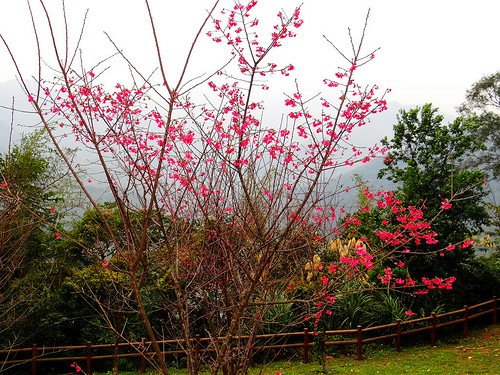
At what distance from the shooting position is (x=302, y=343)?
359 inches

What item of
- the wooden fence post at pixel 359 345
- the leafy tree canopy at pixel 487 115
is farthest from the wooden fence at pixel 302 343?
the leafy tree canopy at pixel 487 115

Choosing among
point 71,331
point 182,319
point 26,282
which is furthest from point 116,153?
point 71,331

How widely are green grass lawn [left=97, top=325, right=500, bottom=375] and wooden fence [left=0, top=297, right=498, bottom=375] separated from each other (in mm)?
247

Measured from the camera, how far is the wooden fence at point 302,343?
8.30 m

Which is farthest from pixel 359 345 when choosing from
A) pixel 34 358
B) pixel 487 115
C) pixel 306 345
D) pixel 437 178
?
pixel 487 115

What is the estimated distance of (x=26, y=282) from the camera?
27.9 ft

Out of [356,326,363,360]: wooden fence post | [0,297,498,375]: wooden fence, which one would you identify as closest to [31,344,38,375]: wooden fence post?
[0,297,498,375]: wooden fence

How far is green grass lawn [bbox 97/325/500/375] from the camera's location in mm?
7965

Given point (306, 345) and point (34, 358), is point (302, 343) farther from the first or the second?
point (34, 358)

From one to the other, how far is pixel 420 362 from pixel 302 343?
216cm

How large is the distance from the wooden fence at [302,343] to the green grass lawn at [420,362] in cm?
25

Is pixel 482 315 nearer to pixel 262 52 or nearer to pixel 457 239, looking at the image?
pixel 457 239

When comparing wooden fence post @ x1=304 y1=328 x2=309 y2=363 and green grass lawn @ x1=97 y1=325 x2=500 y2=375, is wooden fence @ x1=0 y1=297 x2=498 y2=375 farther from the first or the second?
green grass lawn @ x1=97 y1=325 x2=500 y2=375

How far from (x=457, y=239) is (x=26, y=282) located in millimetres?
8786
